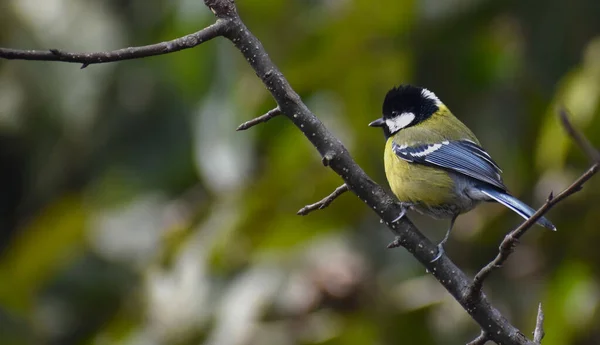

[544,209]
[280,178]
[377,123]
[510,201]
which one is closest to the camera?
[544,209]

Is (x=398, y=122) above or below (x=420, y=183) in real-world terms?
above

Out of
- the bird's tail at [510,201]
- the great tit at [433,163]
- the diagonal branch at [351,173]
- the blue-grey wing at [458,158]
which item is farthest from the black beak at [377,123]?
the diagonal branch at [351,173]

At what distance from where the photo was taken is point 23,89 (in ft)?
13.1

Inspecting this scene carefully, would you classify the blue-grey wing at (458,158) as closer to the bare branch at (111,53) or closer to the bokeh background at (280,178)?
the bokeh background at (280,178)

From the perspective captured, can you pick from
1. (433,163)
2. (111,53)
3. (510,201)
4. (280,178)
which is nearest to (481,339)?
(510,201)

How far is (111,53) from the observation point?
1.54 m

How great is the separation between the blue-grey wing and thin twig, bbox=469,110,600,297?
3.64ft

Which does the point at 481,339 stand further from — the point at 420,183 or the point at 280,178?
the point at 280,178

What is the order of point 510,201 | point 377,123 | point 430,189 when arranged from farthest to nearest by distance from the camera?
point 377,123
point 430,189
point 510,201

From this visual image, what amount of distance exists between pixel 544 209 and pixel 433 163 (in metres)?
1.50

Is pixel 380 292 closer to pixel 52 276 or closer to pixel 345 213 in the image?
pixel 345 213

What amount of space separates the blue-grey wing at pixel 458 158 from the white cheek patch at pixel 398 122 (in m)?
0.21

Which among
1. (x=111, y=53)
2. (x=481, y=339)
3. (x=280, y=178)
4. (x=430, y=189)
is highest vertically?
(x=111, y=53)

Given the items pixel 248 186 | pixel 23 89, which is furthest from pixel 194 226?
pixel 23 89
